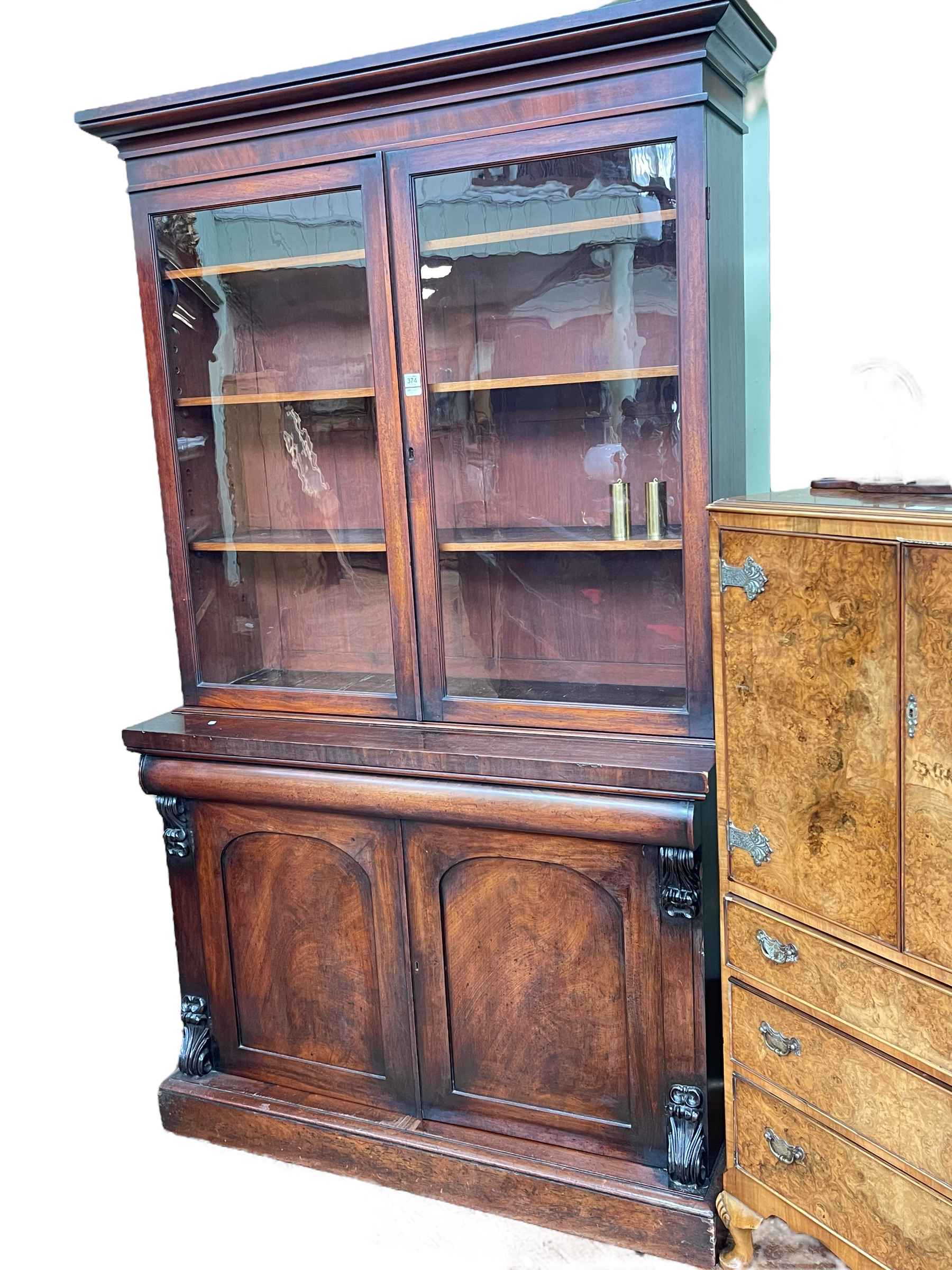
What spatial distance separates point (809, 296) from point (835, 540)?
0.89 metres

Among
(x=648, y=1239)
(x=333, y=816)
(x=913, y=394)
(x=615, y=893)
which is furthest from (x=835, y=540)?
(x=648, y=1239)

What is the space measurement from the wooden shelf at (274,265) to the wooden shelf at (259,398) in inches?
10.4

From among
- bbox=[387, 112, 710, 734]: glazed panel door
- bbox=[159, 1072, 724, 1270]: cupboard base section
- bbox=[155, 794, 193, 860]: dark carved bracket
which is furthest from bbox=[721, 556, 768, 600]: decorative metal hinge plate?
bbox=[155, 794, 193, 860]: dark carved bracket

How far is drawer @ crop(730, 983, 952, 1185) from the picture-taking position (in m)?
1.76

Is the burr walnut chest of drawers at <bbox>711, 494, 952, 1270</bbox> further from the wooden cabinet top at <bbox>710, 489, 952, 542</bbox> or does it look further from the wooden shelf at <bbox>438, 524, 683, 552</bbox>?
the wooden shelf at <bbox>438, 524, 683, 552</bbox>

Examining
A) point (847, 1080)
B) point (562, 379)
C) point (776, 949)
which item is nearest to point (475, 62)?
point (562, 379)

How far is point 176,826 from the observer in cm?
265

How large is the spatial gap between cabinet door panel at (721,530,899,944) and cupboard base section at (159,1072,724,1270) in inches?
29.9

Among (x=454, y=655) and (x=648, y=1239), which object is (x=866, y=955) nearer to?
(x=648, y=1239)

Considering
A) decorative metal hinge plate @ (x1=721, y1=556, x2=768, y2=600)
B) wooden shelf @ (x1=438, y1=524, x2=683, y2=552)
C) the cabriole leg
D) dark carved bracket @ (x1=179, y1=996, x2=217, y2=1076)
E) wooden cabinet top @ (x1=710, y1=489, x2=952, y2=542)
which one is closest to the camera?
wooden cabinet top @ (x1=710, y1=489, x2=952, y2=542)

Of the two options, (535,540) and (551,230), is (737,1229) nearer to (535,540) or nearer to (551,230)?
(535,540)

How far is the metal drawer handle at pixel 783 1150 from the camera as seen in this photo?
6.52 ft

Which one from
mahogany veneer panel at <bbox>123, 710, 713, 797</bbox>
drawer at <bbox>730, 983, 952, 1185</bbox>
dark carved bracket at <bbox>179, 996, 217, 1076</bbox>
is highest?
mahogany veneer panel at <bbox>123, 710, 713, 797</bbox>

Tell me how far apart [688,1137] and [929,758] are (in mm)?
990
